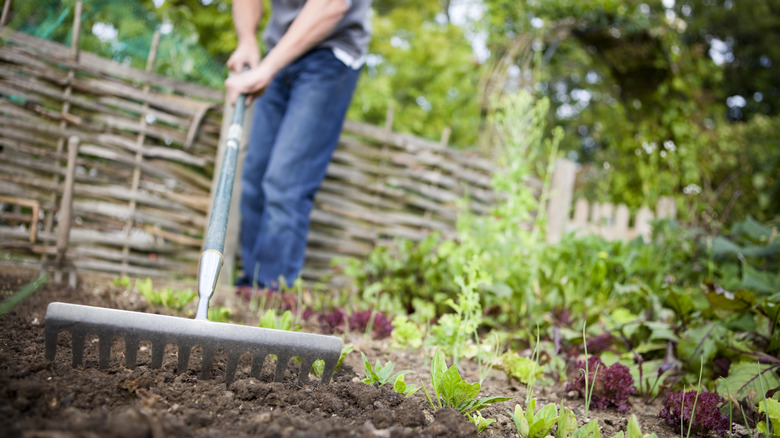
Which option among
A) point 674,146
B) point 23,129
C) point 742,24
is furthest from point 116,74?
point 742,24

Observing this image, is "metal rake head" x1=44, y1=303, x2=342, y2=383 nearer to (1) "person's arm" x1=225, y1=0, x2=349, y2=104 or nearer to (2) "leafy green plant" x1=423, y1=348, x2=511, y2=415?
(2) "leafy green plant" x1=423, y1=348, x2=511, y2=415

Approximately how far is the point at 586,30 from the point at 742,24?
10.4 meters

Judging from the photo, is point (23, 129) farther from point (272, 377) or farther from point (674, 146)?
point (674, 146)

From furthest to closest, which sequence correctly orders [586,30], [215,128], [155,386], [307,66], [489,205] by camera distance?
[586,30], [489,205], [215,128], [307,66], [155,386]

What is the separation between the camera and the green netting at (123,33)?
9.98 feet

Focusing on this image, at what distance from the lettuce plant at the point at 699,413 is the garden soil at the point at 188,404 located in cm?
7

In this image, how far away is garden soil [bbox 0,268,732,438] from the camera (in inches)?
33.7

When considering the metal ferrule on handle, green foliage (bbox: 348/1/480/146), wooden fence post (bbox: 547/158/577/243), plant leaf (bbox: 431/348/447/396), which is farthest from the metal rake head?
green foliage (bbox: 348/1/480/146)

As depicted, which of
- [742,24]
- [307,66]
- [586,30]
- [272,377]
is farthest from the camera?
[742,24]

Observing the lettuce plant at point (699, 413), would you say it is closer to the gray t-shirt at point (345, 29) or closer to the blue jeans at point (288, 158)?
the blue jeans at point (288, 158)

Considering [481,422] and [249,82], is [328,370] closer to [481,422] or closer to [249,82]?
[481,422]

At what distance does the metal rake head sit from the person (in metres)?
1.39

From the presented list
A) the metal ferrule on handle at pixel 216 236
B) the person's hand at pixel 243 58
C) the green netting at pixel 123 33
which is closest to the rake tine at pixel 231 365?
the metal ferrule on handle at pixel 216 236

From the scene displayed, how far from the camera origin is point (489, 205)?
4.01m
